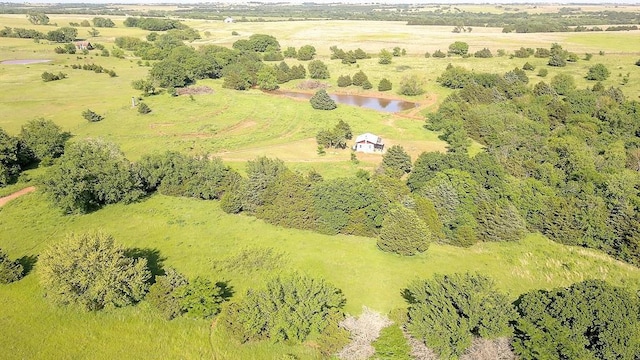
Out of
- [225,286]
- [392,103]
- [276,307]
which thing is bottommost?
[392,103]

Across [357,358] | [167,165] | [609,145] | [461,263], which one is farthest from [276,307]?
[609,145]

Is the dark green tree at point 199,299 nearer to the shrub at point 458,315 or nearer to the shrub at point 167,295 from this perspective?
the shrub at point 167,295

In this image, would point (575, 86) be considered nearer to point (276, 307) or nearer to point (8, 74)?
point (276, 307)

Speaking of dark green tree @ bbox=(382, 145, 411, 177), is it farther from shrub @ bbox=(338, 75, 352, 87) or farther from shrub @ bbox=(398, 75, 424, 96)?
shrub @ bbox=(338, 75, 352, 87)

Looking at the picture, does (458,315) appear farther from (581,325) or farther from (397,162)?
(397,162)

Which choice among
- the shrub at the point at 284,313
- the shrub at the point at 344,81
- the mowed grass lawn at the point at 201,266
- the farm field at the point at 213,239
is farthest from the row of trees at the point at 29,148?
the shrub at the point at 344,81

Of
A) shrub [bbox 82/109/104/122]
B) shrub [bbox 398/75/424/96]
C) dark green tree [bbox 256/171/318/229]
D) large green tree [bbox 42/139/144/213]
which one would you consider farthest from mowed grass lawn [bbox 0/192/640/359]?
shrub [bbox 398/75/424/96]
